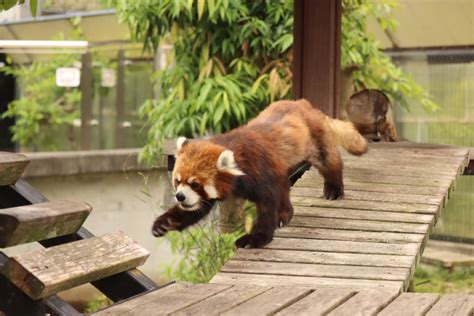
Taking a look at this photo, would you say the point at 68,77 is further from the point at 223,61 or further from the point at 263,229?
the point at 263,229

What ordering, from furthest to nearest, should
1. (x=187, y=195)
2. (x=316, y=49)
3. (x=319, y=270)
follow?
(x=316, y=49) < (x=187, y=195) < (x=319, y=270)

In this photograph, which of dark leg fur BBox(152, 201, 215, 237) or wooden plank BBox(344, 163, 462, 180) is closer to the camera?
dark leg fur BBox(152, 201, 215, 237)

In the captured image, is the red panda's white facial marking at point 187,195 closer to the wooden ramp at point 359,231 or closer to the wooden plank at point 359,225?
the wooden ramp at point 359,231

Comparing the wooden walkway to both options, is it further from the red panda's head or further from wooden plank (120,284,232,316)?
the red panda's head

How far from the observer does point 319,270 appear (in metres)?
3.96

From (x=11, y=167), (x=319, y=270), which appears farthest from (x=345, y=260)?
(x=11, y=167)

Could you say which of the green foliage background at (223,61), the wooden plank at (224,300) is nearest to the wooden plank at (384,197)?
the wooden plank at (224,300)

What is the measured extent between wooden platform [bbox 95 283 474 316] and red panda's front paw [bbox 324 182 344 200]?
4.58ft

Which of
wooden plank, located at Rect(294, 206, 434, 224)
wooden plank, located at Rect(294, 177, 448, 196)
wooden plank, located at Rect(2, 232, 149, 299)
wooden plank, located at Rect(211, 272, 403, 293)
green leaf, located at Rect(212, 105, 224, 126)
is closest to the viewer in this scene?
wooden plank, located at Rect(2, 232, 149, 299)

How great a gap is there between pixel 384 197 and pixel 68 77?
549 cm

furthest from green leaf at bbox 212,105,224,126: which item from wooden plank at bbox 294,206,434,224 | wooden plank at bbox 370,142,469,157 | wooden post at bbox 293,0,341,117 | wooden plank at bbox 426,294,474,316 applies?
wooden plank at bbox 426,294,474,316

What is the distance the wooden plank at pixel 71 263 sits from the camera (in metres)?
3.05

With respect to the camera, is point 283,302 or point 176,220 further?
point 176,220

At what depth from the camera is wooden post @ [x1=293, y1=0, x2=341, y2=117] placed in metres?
6.48
